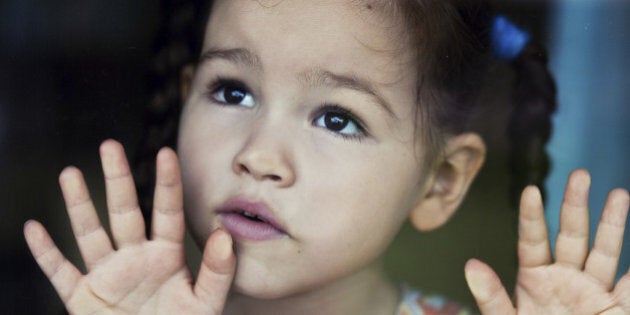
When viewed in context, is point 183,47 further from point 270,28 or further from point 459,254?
point 459,254

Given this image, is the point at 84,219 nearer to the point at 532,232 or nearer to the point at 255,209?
the point at 255,209

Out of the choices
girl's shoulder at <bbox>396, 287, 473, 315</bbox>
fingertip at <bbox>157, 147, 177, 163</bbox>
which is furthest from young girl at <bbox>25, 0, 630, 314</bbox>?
girl's shoulder at <bbox>396, 287, 473, 315</bbox>

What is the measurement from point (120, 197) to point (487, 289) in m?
0.32

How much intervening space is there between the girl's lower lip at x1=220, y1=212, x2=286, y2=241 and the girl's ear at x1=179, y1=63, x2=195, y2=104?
0.21 metres

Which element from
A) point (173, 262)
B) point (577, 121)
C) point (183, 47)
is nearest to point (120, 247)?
point (173, 262)

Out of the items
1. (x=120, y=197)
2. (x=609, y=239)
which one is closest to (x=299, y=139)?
(x=120, y=197)

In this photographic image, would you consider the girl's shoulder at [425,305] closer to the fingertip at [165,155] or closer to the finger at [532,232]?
the finger at [532,232]

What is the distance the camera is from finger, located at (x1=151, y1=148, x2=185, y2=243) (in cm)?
68

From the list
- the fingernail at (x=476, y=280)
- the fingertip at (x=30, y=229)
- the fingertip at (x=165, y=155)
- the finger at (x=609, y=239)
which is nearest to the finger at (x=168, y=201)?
the fingertip at (x=165, y=155)

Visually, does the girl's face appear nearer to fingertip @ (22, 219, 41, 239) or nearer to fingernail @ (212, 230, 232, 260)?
fingernail @ (212, 230, 232, 260)

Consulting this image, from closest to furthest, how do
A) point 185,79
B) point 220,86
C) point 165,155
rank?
point 165,155 → point 220,86 → point 185,79

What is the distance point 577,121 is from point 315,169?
15.4 inches

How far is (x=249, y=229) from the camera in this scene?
2.34 feet

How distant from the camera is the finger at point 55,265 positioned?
2.31 ft
